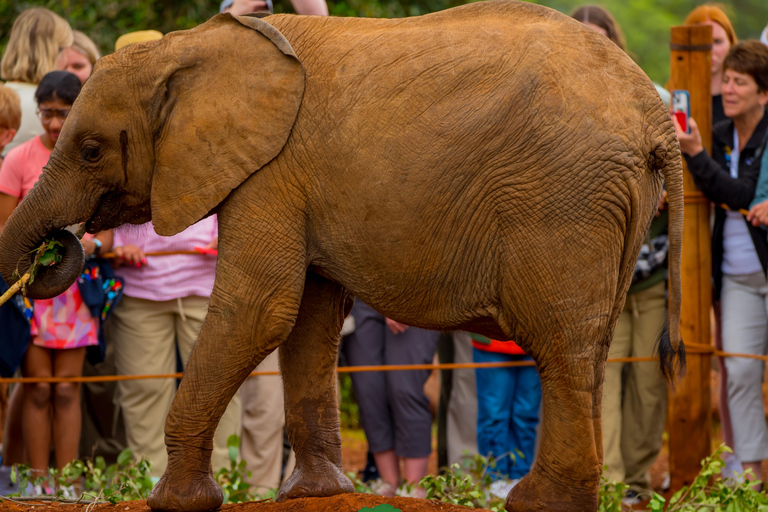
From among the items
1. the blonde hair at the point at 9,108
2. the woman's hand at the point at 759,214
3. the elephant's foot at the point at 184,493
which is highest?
the blonde hair at the point at 9,108

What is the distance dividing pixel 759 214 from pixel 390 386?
254cm

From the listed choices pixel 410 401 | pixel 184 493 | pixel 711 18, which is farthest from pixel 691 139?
pixel 184 493

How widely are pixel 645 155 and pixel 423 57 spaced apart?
914 millimetres

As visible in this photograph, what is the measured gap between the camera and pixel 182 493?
4.04 metres

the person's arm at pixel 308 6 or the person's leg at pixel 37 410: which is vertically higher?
the person's arm at pixel 308 6

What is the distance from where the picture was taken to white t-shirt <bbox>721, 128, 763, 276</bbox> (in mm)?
6355

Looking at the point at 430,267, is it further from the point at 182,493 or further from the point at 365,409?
the point at 365,409

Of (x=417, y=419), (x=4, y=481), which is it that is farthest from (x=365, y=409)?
(x=4, y=481)

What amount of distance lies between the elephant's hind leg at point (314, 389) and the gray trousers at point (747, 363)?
9.95ft

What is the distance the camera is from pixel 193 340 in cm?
648

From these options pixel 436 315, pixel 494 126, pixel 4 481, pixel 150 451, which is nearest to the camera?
pixel 494 126

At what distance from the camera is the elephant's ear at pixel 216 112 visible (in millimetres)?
3854

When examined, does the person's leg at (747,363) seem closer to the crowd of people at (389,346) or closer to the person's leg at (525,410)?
the crowd of people at (389,346)

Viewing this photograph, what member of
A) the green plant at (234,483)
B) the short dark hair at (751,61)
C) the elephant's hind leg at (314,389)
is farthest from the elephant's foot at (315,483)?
the short dark hair at (751,61)
